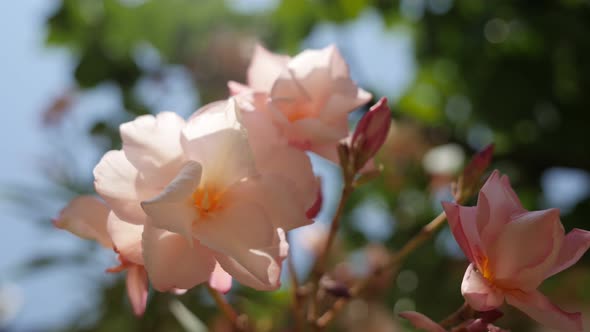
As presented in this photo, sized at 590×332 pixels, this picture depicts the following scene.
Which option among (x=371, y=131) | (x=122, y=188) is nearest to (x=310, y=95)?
(x=371, y=131)

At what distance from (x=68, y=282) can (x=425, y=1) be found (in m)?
1.07

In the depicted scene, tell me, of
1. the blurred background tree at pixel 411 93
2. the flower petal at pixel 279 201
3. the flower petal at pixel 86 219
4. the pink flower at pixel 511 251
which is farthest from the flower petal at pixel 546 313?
the blurred background tree at pixel 411 93

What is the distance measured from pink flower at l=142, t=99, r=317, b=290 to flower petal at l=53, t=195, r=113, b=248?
0.21 feet

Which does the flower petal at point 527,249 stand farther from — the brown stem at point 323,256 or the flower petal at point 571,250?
the brown stem at point 323,256

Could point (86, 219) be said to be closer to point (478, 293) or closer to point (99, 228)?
point (99, 228)

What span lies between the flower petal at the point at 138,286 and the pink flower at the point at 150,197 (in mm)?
21

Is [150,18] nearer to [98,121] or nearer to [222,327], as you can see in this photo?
[98,121]

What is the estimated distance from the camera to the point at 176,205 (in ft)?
1.12

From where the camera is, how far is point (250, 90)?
0.43m

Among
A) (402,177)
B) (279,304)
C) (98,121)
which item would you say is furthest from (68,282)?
(402,177)

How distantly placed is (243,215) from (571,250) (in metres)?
0.20

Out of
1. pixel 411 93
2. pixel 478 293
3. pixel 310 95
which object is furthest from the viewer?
pixel 411 93

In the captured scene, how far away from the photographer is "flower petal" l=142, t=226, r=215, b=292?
0.34 m

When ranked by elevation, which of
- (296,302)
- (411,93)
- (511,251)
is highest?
(511,251)
